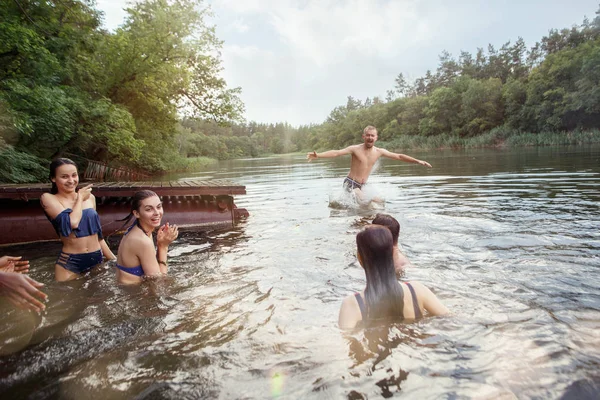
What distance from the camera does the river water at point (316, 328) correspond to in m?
2.52

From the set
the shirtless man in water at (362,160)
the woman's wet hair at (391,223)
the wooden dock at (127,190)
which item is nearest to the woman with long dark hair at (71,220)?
the wooden dock at (127,190)

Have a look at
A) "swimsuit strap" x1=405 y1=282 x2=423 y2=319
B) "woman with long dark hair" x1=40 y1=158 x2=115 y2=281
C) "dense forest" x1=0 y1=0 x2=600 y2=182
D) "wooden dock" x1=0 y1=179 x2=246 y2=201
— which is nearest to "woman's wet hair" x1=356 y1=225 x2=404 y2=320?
"swimsuit strap" x1=405 y1=282 x2=423 y2=319

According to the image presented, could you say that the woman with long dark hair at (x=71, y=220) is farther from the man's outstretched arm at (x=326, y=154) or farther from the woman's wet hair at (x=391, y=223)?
the man's outstretched arm at (x=326, y=154)

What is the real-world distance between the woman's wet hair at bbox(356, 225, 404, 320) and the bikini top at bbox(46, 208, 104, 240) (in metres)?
4.02

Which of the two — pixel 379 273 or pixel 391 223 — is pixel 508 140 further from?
pixel 379 273

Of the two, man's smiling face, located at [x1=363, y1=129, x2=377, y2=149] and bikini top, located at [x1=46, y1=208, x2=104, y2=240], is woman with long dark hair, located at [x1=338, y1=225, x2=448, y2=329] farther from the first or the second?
man's smiling face, located at [x1=363, y1=129, x2=377, y2=149]

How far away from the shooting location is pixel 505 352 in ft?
8.98

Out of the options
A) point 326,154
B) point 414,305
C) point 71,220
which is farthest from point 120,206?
point 414,305

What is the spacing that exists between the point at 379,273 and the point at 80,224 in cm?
423

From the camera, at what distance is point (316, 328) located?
334cm

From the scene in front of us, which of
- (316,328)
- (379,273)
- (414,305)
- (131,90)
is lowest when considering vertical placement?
(316,328)

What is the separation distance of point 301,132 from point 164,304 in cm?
18691

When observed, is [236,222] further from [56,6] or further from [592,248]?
[56,6]

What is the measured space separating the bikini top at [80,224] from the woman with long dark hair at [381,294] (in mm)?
3875
